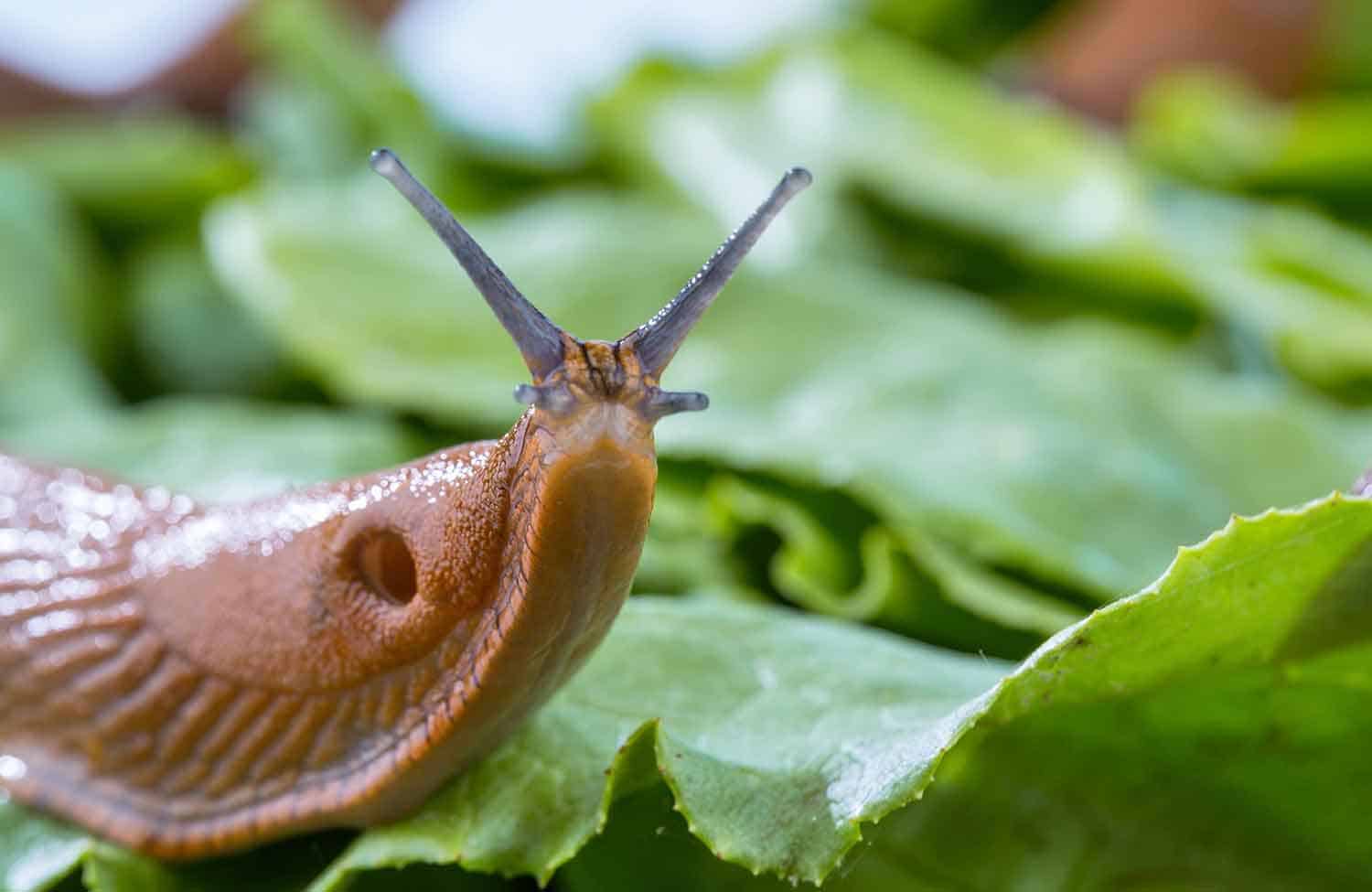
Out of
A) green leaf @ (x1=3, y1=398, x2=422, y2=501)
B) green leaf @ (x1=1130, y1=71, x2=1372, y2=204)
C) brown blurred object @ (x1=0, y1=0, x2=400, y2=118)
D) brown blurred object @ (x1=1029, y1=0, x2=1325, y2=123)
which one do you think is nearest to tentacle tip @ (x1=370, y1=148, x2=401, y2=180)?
green leaf @ (x1=3, y1=398, x2=422, y2=501)

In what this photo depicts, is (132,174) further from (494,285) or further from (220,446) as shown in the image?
(494,285)

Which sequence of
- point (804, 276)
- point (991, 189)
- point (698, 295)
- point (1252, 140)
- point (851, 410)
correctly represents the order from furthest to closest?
point (1252, 140) < point (991, 189) < point (804, 276) < point (851, 410) < point (698, 295)

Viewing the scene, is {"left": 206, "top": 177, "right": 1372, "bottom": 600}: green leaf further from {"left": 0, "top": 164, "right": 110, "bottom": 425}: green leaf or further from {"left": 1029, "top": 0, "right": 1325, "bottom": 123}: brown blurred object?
{"left": 1029, "top": 0, "right": 1325, "bottom": 123}: brown blurred object

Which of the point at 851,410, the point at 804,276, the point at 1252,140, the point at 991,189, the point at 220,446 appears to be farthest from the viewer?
the point at 1252,140

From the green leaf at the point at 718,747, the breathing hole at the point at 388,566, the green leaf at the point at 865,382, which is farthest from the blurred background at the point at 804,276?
the breathing hole at the point at 388,566

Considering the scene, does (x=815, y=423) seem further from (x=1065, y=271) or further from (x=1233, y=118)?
(x=1233, y=118)

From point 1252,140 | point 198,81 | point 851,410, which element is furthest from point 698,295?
point 198,81

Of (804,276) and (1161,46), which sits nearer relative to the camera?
(804,276)
